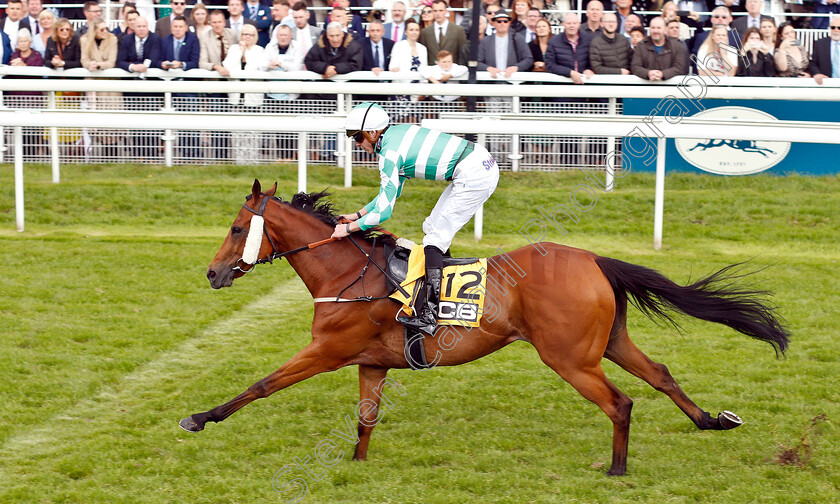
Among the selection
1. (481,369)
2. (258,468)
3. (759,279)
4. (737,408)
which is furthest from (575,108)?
(258,468)

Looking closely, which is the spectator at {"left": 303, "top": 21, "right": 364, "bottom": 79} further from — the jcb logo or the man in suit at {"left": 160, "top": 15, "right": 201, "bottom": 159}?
the jcb logo

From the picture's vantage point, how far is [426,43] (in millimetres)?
10219

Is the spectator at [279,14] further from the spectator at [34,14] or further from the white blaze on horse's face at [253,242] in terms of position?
the white blaze on horse's face at [253,242]

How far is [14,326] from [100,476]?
7.96 feet

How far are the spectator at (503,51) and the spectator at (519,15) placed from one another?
439mm

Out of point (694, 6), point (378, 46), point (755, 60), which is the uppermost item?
point (694, 6)

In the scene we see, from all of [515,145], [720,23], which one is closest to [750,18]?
[720,23]

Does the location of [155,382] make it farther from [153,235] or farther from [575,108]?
[575,108]

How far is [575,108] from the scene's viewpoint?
366 inches

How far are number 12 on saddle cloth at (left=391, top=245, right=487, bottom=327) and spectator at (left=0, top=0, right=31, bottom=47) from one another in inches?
312

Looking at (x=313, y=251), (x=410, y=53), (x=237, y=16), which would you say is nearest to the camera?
(x=313, y=251)

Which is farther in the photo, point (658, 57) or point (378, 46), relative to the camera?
point (378, 46)

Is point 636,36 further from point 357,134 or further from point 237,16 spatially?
point 357,134

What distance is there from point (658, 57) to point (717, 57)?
58 cm
